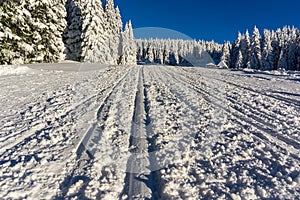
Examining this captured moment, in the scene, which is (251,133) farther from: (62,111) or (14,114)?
(14,114)

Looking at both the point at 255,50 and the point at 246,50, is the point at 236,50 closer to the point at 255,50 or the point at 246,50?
the point at 246,50

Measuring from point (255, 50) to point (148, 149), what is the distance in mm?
53912

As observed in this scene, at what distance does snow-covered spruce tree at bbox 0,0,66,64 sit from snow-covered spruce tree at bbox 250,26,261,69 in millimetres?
44452

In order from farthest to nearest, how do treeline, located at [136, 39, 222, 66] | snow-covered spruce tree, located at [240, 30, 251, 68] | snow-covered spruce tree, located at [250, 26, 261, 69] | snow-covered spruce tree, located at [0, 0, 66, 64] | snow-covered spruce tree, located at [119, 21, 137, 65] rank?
treeline, located at [136, 39, 222, 66] < snow-covered spruce tree, located at [240, 30, 251, 68] < snow-covered spruce tree, located at [250, 26, 261, 69] < snow-covered spruce tree, located at [119, 21, 137, 65] < snow-covered spruce tree, located at [0, 0, 66, 64]

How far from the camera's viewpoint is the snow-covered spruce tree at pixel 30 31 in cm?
1490

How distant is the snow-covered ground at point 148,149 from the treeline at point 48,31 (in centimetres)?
1075

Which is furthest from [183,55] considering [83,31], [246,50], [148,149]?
[148,149]

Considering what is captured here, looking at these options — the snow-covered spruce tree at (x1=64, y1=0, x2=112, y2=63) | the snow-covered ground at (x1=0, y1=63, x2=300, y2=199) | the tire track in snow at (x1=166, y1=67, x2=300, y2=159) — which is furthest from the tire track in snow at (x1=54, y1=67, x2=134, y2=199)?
the snow-covered spruce tree at (x1=64, y1=0, x2=112, y2=63)

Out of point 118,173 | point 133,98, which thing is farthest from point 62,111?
point 118,173

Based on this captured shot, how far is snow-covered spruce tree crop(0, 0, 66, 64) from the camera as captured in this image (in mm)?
14898

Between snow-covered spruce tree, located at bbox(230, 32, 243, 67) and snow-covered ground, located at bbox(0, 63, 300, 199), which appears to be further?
snow-covered spruce tree, located at bbox(230, 32, 243, 67)

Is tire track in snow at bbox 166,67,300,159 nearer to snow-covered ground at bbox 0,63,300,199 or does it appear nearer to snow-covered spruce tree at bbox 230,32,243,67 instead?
snow-covered ground at bbox 0,63,300,199

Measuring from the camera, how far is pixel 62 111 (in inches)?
220

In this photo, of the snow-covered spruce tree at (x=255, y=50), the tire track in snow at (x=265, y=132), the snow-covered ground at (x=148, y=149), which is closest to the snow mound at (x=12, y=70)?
the snow-covered ground at (x=148, y=149)
